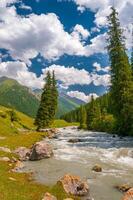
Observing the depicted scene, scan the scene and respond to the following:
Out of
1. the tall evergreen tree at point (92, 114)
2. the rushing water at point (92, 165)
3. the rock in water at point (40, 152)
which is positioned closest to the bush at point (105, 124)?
the tall evergreen tree at point (92, 114)

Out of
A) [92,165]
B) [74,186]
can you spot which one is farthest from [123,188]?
[92,165]

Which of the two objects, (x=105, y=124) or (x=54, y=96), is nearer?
(x=54, y=96)

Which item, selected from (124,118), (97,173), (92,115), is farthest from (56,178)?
(92,115)

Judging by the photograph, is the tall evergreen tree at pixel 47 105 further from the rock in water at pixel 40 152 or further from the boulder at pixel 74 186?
the boulder at pixel 74 186

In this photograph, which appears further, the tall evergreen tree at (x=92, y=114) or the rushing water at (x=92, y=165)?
the tall evergreen tree at (x=92, y=114)

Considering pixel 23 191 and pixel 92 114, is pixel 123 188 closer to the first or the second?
pixel 23 191

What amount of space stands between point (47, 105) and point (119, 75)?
40503 mm

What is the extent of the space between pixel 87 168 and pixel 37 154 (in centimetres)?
964

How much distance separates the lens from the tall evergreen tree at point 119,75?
64.6 metres

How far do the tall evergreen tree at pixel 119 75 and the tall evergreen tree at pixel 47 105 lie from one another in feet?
117

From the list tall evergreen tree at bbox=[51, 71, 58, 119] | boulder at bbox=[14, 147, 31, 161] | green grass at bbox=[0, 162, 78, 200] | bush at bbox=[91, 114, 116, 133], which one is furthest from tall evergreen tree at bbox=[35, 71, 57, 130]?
green grass at bbox=[0, 162, 78, 200]

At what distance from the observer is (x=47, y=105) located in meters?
103

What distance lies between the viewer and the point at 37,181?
32750mm

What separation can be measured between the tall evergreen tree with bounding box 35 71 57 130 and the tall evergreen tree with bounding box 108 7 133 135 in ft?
117
